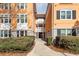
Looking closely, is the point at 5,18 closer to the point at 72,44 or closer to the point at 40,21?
the point at 40,21

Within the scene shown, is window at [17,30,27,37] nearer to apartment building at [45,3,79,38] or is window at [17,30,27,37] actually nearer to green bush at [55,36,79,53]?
apartment building at [45,3,79,38]

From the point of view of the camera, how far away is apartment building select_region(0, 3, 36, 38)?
2195 centimetres

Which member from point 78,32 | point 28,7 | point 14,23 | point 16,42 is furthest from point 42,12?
point 16,42

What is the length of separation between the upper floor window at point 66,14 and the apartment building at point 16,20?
2791 millimetres

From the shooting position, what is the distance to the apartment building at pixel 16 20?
21953 millimetres

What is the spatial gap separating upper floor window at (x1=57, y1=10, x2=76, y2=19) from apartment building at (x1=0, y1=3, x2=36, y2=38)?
2791mm

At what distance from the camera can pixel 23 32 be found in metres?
22.9

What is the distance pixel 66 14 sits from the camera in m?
21.1

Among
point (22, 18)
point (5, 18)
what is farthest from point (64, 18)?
point (5, 18)

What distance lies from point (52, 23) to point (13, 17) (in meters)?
3.30

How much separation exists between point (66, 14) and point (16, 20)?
4.18m

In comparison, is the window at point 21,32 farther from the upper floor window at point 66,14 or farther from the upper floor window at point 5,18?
the upper floor window at point 66,14

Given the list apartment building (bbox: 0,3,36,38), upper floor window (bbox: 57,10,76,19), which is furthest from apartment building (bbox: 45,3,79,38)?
apartment building (bbox: 0,3,36,38)

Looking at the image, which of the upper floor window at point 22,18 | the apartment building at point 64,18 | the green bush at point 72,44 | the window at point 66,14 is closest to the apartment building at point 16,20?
the upper floor window at point 22,18
